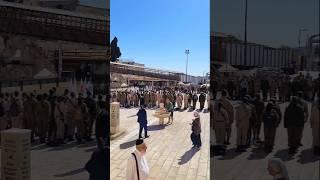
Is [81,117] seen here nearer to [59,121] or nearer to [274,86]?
[59,121]

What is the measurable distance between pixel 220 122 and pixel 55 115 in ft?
7.89

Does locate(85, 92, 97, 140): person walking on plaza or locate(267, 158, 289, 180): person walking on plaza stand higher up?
locate(85, 92, 97, 140): person walking on plaza

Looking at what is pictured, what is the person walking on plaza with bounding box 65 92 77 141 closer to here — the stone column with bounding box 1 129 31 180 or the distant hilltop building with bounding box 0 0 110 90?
the distant hilltop building with bounding box 0 0 110 90

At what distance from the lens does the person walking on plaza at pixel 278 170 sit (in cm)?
520

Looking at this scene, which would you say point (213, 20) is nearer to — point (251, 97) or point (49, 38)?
point (251, 97)

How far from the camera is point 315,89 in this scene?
5.31m

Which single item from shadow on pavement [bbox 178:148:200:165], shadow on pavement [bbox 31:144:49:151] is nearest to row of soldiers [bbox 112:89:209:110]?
shadow on pavement [bbox 178:148:200:165]

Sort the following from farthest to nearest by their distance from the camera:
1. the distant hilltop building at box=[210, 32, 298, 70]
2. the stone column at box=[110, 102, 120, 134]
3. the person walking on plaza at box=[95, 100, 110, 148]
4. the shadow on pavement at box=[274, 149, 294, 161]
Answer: the stone column at box=[110, 102, 120, 134], the person walking on plaza at box=[95, 100, 110, 148], the distant hilltop building at box=[210, 32, 298, 70], the shadow on pavement at box=[274, 149, 294, 161]

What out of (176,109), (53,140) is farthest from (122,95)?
(53,140)

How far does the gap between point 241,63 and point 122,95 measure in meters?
25.3

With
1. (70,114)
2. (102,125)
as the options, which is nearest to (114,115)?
(70,114)

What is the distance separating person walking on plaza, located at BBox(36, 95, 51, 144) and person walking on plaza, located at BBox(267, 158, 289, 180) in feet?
10.4

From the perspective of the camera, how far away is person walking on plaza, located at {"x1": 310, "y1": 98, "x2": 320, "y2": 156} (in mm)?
5309

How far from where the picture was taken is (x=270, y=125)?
223 inches
